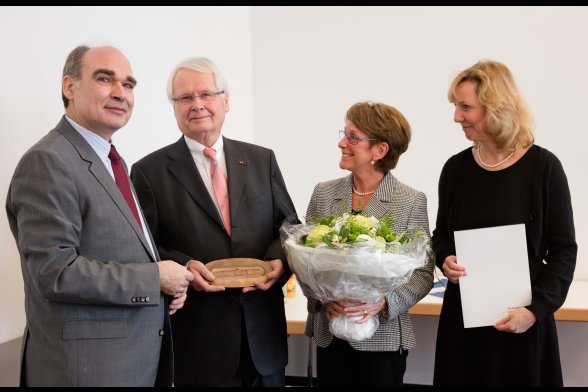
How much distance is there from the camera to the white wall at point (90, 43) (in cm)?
197

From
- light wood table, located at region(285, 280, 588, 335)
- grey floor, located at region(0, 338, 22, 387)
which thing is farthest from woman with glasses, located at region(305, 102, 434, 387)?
grey floor, located at region(0, 338, 22, 387)

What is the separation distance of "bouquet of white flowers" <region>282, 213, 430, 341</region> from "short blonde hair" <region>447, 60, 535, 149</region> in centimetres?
47

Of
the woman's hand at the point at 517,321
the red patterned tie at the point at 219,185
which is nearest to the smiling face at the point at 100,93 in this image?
the red patterned tie at the point at 219,185

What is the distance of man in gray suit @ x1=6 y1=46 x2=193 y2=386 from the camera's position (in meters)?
1.44

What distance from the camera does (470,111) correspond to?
75.0 inches

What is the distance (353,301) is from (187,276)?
559 mm

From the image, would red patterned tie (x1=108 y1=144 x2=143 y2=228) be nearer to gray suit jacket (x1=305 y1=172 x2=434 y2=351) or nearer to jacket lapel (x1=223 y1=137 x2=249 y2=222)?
jacket lapel (x1=223 y1=137 x2=249 y2=222)

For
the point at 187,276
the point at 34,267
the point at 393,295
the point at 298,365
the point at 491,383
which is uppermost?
the point at 34,267

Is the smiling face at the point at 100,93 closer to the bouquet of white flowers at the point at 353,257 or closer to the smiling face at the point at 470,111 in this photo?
the bouquet of white flowers at the point at 353,257

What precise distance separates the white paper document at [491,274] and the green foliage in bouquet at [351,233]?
212 mm

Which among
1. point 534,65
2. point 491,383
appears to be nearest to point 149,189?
point 491,383

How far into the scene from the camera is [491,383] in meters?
1.87

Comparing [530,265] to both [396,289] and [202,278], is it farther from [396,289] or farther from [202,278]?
[202,278]

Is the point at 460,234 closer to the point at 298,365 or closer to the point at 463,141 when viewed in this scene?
the point at 463,141
